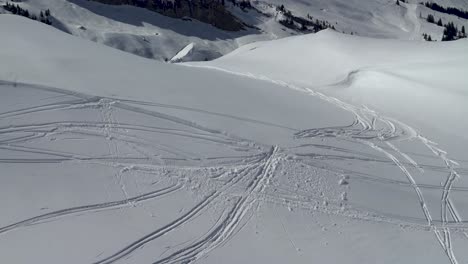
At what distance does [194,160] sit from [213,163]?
0.49m

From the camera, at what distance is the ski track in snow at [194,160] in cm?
1064

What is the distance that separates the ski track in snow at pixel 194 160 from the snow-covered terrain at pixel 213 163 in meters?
0.04

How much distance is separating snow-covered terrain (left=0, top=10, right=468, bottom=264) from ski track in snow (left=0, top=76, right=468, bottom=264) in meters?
0.04

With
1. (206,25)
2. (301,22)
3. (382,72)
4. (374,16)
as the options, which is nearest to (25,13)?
(206,25)

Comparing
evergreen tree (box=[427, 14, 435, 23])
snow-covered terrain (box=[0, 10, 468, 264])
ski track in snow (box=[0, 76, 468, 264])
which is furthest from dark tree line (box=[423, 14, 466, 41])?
ski track in snow (box=[0, 76, 468, 264])

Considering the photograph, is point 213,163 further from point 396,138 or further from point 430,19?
point 430,19

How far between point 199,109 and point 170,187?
4.77 metres

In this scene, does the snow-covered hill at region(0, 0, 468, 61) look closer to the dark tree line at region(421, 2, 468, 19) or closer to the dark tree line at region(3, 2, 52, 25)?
the dark tree line at region(3, 2, 52, 25)

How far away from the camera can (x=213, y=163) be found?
13.6 meters

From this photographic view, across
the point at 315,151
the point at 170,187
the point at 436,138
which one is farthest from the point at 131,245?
the point at 436,138

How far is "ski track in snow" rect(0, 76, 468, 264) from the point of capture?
10.6 metres

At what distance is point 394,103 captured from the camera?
814 inches

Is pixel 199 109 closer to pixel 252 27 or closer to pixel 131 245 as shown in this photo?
pixel 131 245

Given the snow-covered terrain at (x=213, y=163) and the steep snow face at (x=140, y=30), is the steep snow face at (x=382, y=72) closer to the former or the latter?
the snow-covered terrain at (x=213, y=163)
